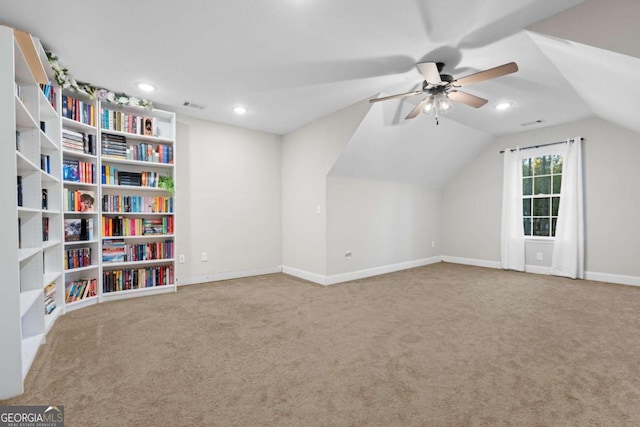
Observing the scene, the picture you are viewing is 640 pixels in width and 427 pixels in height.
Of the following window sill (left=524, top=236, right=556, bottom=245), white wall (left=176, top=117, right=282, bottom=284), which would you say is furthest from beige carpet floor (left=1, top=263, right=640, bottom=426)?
window sill (left=524, top=236, right=556, bottom=245)

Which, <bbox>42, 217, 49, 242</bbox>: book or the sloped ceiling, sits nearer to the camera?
the sloped ceiling

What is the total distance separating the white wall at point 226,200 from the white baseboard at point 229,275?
0.01 metres

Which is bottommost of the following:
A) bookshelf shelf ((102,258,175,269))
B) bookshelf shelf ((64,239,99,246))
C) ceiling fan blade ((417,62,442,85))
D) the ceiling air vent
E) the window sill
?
bookshelf shelf ((102,258,175,269))

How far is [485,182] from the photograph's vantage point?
5523 mm

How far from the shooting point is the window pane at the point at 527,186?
5.05 metres

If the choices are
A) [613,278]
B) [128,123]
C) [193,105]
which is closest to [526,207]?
[613,278]

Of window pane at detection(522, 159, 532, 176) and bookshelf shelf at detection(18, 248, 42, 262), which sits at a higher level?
window pane at detection(522, 159, 532, 176)

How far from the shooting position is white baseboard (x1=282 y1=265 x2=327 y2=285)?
4088 mm

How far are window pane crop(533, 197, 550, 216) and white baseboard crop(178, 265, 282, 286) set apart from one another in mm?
4682

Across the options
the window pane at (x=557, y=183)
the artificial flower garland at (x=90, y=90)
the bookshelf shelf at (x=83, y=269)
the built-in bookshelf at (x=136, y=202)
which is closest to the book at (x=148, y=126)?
the built-in bookshelf at (x=136, y=202)

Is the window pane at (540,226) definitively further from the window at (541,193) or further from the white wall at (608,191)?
the white wall at (608,191)

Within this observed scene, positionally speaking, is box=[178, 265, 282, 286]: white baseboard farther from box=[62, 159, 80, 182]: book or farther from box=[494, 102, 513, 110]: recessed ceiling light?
box=[494, 102, 513, 110]: recessed ceiling light

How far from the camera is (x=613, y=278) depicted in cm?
414

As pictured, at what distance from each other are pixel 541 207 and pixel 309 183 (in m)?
4.14
